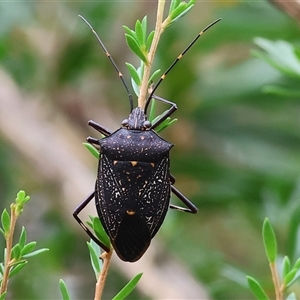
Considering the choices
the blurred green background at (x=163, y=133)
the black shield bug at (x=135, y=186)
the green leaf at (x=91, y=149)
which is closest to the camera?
the green leaf at (x=91, y=149)

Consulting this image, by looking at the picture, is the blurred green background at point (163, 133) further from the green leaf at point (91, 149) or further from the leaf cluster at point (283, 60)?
the green leaf at point (91, 149)

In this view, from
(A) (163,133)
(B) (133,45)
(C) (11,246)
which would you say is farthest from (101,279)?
(A) (163,133)

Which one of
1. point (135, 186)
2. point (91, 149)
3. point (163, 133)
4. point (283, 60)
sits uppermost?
point (283, 60)

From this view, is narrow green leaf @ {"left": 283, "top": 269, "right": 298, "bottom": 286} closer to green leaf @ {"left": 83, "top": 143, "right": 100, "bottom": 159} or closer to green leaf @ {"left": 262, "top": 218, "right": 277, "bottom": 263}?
green leaf @ {"left": 262, "top": 218, "right": 277, "bottom": 263}

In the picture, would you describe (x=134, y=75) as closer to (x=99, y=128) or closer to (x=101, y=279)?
(x=101, y=279)

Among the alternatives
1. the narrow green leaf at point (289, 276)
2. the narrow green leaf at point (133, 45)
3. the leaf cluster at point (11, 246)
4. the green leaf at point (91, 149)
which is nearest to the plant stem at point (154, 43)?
the narrow green leaf at point (133, 45)

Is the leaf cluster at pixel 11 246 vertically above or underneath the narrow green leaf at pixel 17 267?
above

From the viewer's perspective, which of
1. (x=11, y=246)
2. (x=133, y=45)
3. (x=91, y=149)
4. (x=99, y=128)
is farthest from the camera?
(x=99, y=128)
